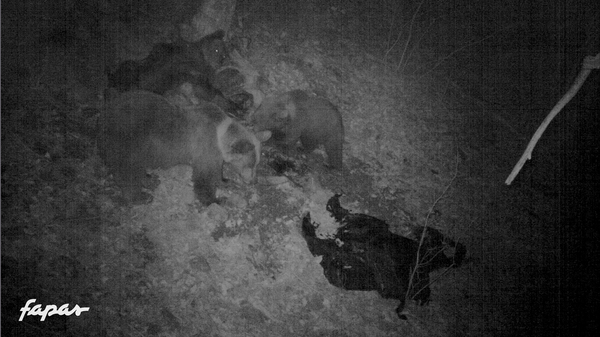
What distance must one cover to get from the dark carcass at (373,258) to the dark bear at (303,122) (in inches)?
39.9

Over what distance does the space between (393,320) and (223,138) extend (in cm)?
320

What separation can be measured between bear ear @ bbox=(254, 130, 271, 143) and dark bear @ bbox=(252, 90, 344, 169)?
14 cm

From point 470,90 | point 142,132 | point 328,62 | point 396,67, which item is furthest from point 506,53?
point 142,132

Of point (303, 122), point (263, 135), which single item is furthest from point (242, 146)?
point (303, 122)

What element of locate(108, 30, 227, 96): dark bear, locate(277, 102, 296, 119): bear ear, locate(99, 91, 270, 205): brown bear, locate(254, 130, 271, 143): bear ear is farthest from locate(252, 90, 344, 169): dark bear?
locate(108, 30, 227, 96): dark bear

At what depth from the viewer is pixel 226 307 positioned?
11.6 ft

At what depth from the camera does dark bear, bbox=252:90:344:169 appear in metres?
4.75

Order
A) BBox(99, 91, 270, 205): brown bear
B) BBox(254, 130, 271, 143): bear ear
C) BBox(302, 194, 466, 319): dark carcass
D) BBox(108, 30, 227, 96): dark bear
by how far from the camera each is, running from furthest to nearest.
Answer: BBox(254, 130, 271, 143): bear ear → BBox(108, 30, 227, 96): dark bear → BBox(302, 194, 466, 319): dark carcass → BBox(99, 91, 270, 205): brown bear

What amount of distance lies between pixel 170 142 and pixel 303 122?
197 centimetres

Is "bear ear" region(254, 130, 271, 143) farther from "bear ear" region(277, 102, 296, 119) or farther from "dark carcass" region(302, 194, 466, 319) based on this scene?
"dark carcass" region(302, 194, 466, 319)

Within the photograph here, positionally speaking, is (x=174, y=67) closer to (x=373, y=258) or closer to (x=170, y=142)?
(x=170, y=142)

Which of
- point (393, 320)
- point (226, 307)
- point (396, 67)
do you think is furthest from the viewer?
point (396, 67)

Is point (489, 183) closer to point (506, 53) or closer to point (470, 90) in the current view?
point (470, 90)

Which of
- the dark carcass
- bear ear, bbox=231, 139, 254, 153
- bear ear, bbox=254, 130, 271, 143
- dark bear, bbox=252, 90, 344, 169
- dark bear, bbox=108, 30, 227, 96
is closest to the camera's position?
the dark carcass
